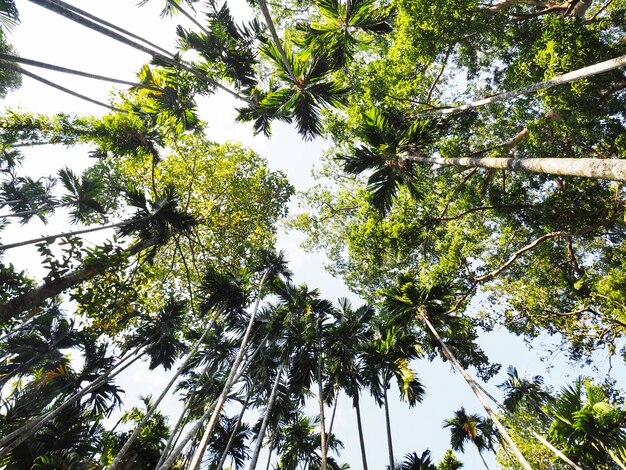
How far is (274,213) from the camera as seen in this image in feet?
42.6

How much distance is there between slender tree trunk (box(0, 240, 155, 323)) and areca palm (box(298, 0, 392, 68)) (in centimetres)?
714

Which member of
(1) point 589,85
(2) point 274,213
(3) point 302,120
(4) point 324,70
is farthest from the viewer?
(2) point 274,213

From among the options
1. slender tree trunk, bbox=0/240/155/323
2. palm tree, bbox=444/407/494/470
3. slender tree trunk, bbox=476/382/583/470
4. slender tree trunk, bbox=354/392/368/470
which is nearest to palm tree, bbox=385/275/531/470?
slender tree trunk, bbox=476/382/583/470

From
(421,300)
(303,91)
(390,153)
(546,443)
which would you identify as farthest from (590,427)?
(303,91)

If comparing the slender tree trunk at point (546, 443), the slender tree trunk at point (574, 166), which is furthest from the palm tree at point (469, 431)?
the slender tree trunk at point (574, 166)

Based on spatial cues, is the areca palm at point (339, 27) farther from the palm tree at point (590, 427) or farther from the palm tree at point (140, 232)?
the palm tree at point (590, 427)

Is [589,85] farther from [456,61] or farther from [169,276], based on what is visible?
[169,276]

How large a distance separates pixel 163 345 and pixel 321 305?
20.2 feet

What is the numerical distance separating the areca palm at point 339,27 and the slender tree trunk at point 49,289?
714 centimetres

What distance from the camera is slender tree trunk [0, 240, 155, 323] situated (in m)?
5.43

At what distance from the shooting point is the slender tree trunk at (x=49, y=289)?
5.43m

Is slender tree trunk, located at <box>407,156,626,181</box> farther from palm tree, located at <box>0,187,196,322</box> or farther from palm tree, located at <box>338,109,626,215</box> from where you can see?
palm tree, located at <box>0,187,196,322</box>

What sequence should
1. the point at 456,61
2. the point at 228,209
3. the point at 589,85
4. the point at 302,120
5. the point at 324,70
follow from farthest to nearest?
the point at 228,209 < the point at 456,61 < the point at 302,120 < the point at 324,70 < the point at 589,85

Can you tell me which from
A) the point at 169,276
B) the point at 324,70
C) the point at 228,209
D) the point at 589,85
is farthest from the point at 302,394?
the point at 589,85
